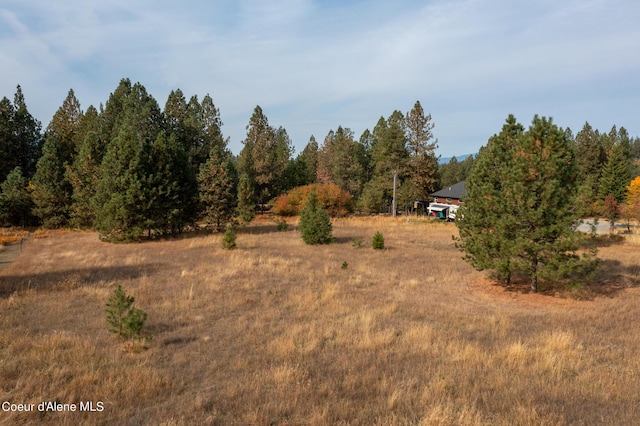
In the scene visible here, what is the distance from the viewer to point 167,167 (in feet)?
100.0

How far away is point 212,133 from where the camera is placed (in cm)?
5081

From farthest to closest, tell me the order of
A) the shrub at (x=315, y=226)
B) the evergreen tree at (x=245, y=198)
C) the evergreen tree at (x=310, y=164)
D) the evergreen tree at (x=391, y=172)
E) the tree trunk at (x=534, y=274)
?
the evergreen tree at (x=310, y=164) < the evergreen tree at (x=391, y=172) < the evergreen tree at (x=245, y=198) < the shrub at (x=315, y=226) < the tree trunk at (x=534, y=274)

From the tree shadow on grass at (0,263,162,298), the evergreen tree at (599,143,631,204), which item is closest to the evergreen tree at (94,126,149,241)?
the tree shadow on grass at (0,263,162,298)

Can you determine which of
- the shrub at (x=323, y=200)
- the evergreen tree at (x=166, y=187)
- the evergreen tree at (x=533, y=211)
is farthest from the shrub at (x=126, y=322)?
the shrub at (x=323, y=200)

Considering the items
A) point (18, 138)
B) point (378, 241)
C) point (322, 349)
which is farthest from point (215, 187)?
point (18, 138)

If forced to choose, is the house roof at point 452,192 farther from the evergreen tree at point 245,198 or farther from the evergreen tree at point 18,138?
the evergreen tree at point 18,138

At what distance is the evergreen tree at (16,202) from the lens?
126ft

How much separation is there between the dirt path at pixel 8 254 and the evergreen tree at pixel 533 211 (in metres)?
23.5

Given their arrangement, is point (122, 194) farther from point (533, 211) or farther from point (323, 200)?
point (533, 211)

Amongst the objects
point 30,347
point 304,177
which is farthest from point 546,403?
point 304,177

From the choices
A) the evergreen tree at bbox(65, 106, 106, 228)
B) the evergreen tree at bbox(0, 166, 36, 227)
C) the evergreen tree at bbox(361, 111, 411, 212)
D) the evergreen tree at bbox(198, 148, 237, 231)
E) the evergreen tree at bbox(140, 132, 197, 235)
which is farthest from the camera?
the evergreen tree at bbox(361, 111, 411, 212)

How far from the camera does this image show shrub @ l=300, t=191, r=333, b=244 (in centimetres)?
2645

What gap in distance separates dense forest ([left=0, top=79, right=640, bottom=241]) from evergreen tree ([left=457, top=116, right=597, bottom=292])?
3.35 ft

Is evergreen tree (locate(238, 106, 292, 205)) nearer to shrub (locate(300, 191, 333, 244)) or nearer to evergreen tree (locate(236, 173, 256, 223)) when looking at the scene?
evergreen tree (locate(236, 173, 256, 223))
